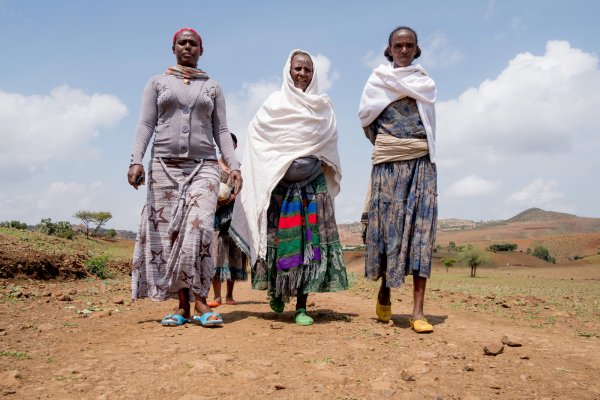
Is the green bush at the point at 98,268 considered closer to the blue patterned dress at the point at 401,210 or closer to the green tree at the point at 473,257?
the blue patterned dress at the point at 401,210

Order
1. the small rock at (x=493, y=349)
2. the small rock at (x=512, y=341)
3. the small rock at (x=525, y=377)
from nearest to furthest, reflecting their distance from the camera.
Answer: the small rock at (x=525, y=377)
the small rock at (x=493, y=349)
the small rock at (x=512, y=341)

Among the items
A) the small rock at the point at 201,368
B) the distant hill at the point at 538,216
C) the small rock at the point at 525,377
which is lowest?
the small rock at the point at 525,377

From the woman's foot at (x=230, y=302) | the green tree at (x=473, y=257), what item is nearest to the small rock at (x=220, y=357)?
the woman's foot at (x=230, y=302)

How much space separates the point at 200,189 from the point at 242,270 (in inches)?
88.1

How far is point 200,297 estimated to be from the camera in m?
4.66

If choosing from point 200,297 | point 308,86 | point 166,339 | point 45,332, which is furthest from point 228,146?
point 45,332

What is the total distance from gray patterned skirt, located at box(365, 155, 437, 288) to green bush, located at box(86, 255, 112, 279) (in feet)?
26.0

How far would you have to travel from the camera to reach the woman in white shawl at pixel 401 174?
191 inches

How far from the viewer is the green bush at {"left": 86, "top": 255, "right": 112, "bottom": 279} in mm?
11289

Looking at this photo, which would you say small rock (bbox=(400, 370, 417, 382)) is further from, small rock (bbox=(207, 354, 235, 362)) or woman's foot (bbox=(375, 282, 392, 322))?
woman's foot (bbox=(375, 282, 392, 322))

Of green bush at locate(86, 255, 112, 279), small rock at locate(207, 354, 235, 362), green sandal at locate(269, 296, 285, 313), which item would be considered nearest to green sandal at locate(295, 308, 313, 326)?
green sandal at locate(269, 296, 285, 313)

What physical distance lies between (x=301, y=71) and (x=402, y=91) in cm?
95

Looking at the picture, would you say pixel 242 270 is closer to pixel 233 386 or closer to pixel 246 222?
pixel 246 222

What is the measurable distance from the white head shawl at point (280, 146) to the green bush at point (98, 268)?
7.13 meters
